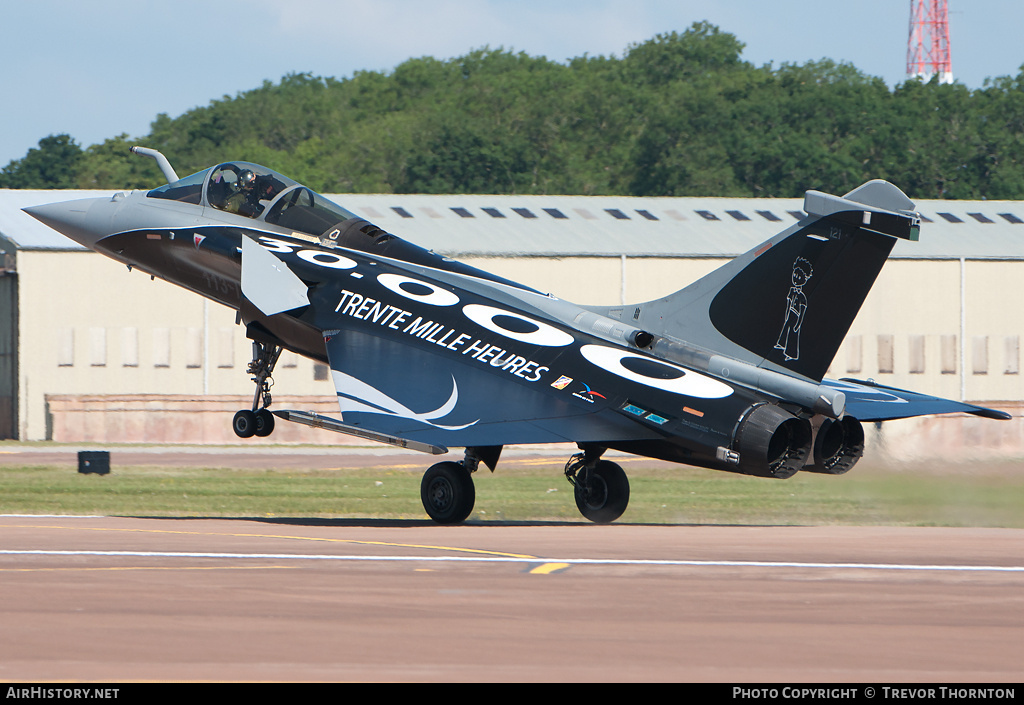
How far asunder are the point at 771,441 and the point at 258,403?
8.40 metres

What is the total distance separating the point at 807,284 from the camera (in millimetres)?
17031

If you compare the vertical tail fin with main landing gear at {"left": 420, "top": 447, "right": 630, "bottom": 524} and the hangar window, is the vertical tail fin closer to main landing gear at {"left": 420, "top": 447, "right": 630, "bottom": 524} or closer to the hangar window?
main landing gear at {"left": 420, "top": 447, "right": 630, "bottom": 524}

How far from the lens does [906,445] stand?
2272 cm

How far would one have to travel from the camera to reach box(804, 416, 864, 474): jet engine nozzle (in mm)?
17375

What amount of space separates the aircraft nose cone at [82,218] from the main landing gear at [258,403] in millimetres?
3612

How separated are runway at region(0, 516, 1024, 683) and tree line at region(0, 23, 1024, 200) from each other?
80.8m

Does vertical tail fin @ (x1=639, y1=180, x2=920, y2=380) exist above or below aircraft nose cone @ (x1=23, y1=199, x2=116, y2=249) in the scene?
below

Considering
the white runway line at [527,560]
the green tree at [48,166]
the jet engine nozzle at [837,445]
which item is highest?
the green tree at [48,166]

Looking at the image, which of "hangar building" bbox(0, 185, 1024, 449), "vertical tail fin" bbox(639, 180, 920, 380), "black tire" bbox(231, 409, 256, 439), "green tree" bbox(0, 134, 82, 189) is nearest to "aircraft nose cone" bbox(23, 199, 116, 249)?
"black tire" bbox(231, 409, 256, 439)

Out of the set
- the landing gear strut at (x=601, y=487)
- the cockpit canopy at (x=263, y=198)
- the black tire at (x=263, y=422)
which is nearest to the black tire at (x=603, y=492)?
the landing gear strut at (x=601, y=487)

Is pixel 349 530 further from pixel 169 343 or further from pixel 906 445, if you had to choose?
pixel 169 343

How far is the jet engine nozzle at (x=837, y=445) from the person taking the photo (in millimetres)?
17375

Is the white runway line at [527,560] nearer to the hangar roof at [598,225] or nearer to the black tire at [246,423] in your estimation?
the black tire at [246,423]

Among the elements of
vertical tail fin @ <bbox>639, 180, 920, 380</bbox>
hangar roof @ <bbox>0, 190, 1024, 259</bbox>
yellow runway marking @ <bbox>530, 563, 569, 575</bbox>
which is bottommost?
yellow runway marking @ <bbox>530, 563, 569, 575</bbox>
